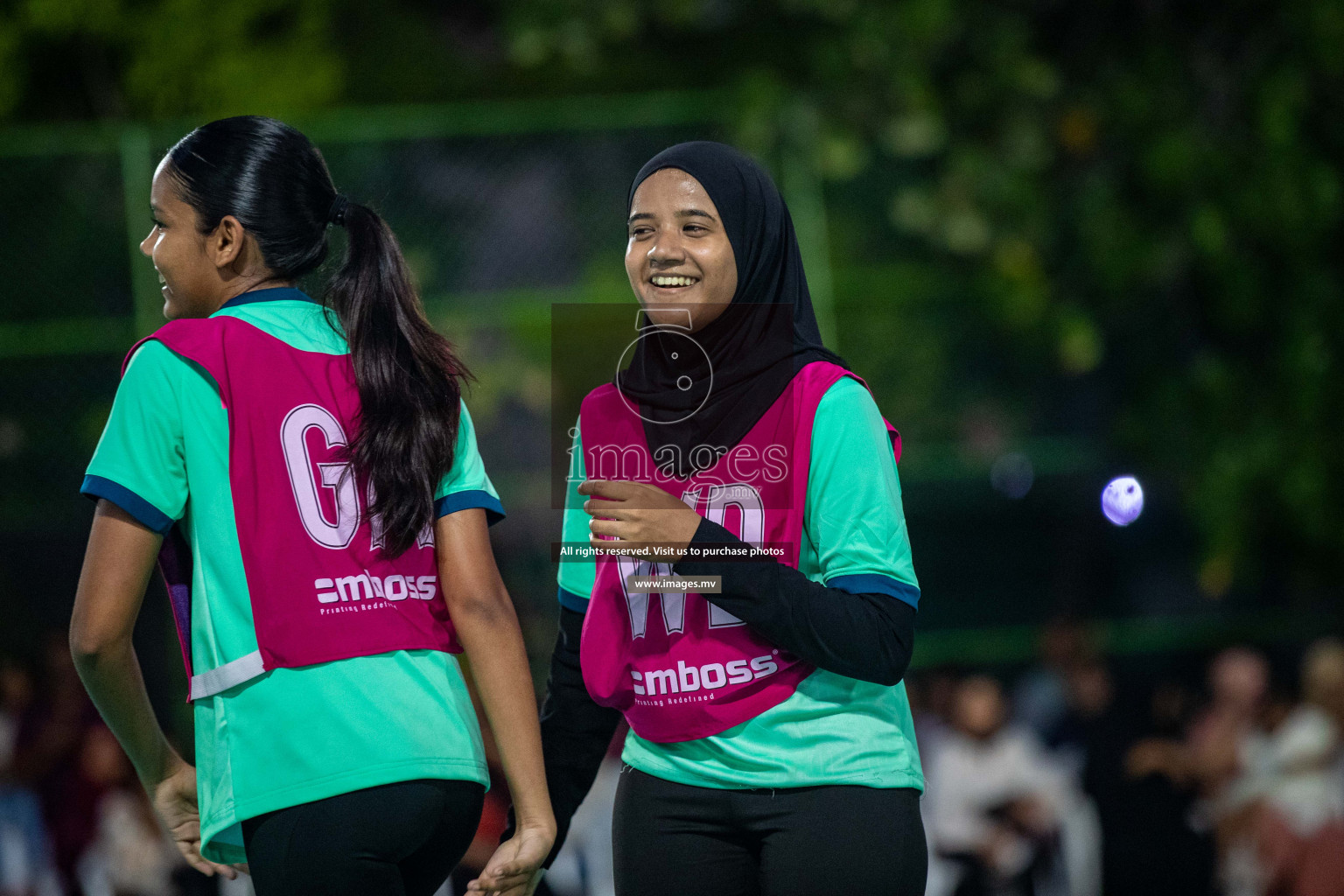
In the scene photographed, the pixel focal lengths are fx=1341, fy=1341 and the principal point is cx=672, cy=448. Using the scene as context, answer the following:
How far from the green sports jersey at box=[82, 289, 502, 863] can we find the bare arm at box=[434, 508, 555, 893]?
0.27ft

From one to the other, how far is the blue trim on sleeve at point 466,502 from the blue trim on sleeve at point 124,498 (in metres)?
0.37

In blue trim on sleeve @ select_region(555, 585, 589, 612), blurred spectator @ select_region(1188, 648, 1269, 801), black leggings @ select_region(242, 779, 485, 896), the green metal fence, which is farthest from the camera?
the green metal fence

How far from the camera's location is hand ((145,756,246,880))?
1.92 m

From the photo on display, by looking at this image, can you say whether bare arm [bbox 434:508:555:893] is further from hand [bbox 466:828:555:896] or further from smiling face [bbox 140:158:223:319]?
smiling face [bbox 140:158:223:319]

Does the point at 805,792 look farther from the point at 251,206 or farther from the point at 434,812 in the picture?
the point at 251,206

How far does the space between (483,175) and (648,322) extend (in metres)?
4.79

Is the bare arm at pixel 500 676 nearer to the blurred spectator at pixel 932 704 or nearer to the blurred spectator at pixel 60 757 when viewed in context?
the blurred spectator at pixel 60 757

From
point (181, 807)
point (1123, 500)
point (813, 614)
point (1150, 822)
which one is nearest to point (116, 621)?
point (181, 807)

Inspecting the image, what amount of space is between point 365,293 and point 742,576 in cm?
67

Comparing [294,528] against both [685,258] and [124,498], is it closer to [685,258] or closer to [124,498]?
[124,498]

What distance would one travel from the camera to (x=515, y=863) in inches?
73.2

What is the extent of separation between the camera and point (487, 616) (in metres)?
1.85

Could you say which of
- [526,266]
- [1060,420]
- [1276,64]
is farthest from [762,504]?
[1276,64]

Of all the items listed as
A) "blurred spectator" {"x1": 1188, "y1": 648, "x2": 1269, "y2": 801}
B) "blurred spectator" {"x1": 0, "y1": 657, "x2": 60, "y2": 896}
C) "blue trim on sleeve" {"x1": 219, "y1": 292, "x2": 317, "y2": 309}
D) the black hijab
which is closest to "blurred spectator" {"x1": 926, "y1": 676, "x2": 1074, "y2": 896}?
"blurred spectator" {"x1": 1188, "y1": 648, "x2": 1269, "y2": 801}
